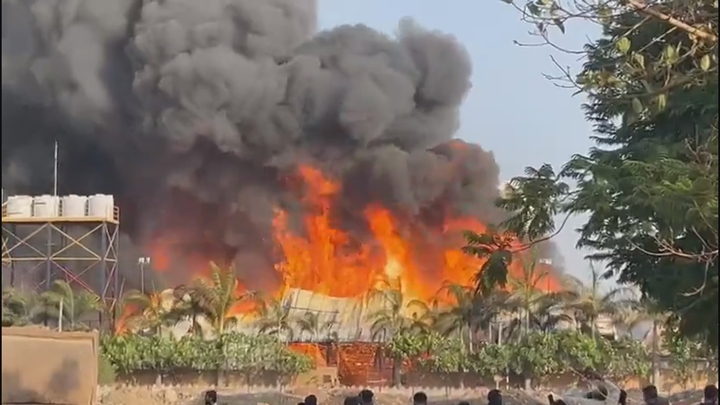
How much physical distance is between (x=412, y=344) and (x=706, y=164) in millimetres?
28085

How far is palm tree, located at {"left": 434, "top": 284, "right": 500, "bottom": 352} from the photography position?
34562 mm

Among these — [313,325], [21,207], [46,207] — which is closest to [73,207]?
[46,207]

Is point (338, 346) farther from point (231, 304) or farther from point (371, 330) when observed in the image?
point (231, 304)

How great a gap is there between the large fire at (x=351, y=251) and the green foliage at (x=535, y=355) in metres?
13.4

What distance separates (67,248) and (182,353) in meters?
7.35

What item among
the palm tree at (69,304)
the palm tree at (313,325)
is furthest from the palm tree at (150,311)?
the palm tree at (313,325)

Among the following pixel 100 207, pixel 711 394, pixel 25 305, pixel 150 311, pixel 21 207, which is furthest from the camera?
pixel 21 207

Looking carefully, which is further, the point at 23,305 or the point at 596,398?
the point at 23,305

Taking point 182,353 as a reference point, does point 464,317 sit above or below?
above

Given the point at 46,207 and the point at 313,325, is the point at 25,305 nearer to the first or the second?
the point at 46,207

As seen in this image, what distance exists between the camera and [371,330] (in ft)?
131

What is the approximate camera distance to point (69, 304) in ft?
110

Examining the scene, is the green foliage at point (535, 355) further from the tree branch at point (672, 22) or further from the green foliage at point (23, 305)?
the tree branch at point (672, 22)

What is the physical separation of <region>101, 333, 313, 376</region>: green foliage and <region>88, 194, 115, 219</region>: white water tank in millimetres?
5452
